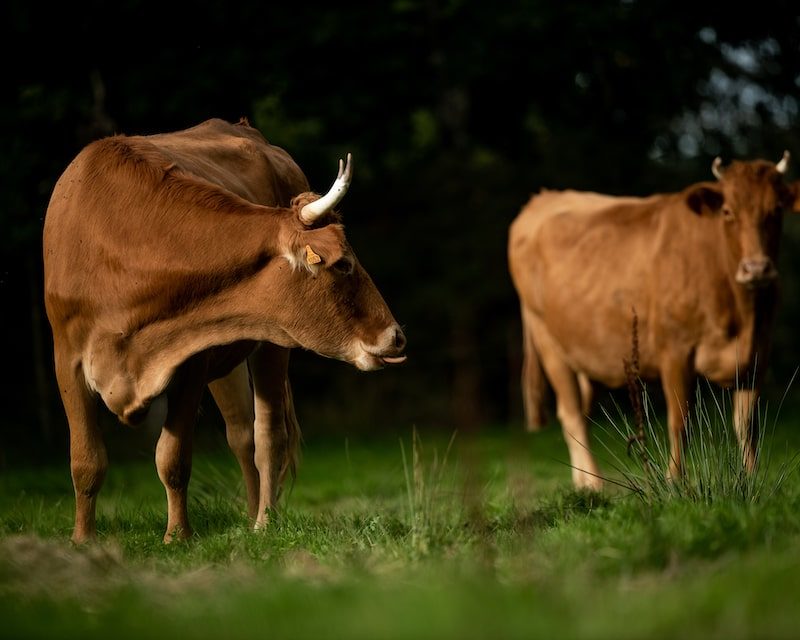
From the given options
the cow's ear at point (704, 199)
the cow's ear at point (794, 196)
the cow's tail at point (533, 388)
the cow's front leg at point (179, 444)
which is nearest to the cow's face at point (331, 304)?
the cow's front leg at point (179, 444)

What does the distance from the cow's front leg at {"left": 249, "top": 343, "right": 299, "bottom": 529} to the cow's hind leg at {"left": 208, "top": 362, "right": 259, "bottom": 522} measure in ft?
0.64

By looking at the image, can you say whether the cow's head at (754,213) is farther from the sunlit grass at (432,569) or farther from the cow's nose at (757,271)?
the sunlit grass at (432,569)

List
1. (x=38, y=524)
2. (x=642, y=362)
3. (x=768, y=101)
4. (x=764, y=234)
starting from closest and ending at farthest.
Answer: (x=38, y=524)
(x=764, y=234)
(x=642, y=362)
(x=768, y=101)

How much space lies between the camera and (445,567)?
4512 mm

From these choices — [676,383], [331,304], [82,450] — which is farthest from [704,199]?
[82,450]

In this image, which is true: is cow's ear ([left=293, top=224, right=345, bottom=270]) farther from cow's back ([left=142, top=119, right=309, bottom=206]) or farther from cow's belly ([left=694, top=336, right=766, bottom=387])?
cow's belly ([left=694, top=336, right=766, bottom=387])

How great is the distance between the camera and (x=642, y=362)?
879 centimetres

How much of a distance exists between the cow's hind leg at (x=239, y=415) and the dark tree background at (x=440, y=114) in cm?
572

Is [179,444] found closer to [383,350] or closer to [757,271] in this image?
[383,350]

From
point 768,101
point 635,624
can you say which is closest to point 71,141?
point 768,101

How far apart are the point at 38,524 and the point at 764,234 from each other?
4.69m

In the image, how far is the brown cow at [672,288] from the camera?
833 cm

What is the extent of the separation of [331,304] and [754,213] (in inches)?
130

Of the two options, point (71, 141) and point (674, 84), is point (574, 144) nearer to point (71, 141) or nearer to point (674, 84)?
point (674, 84)
